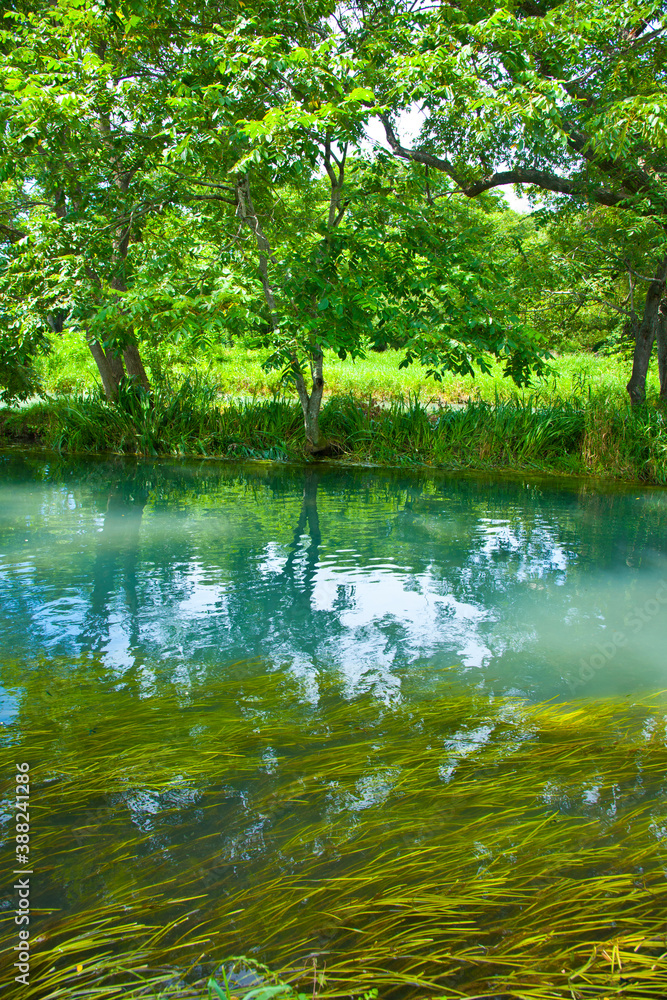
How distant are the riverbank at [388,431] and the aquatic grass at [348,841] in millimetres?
7060

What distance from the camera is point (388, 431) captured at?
972 centimetres

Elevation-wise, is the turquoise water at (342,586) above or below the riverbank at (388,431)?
below

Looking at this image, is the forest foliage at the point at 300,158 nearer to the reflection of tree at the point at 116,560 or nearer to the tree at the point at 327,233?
the tree at the point at 327,233

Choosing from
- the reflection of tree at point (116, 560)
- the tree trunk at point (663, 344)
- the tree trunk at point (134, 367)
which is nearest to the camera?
the reflection of tree at point (116, 560)

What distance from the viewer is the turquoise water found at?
9.62ft

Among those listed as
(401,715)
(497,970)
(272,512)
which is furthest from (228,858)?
(272,512)

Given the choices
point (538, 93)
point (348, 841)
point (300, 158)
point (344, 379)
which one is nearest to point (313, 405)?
point (300, 158)

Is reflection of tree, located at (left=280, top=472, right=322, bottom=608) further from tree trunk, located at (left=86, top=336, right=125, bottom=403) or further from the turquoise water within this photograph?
tree trunk, located at (left=86, top=336, right=125, bottom=403)

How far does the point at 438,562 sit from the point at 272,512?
206 cm

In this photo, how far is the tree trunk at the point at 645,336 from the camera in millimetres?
9492

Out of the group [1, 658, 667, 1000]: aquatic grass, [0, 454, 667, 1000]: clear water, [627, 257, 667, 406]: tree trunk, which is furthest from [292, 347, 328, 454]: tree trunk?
[1, 658, 667, 1000]: aquatic grass

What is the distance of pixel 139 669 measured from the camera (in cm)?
279

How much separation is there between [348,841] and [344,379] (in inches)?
455

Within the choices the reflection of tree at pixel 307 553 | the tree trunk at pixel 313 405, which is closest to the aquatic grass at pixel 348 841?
the reflection of tree at pixel 307 553
